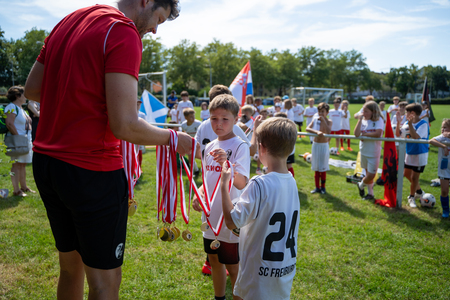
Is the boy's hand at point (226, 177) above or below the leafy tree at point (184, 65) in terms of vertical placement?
below

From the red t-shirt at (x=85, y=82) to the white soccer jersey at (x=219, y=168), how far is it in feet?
4.42

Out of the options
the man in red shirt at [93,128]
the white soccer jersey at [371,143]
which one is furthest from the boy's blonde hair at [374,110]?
the man in red shirt at [93,128]

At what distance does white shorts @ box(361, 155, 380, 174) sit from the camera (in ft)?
21.7

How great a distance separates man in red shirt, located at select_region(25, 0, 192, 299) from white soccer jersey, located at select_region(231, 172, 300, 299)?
730mm

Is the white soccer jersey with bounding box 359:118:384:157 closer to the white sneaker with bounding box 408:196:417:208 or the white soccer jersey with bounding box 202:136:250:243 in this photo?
the white sneaker with bounding box 408:196:417:208

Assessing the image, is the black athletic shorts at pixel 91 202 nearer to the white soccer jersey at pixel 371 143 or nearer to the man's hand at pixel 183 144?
the man's hand at pixel 183 144

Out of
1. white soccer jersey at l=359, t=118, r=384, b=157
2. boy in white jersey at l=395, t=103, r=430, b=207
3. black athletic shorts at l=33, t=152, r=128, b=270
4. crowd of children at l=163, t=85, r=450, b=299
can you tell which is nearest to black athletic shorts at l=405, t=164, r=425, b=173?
boy in white jersey at l=395, t=103, r=430, b=207

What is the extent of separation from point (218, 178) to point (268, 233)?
929 millimetres

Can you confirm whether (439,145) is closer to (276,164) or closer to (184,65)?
(276,164)

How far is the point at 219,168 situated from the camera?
293cm

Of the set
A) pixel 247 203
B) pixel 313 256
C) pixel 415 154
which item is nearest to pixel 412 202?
pixel 415 154

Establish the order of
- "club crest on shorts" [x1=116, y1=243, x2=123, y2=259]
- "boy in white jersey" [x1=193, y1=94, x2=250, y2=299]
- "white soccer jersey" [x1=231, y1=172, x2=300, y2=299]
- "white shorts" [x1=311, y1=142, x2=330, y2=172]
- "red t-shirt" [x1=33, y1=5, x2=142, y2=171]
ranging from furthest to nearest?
"white shorts" [x1=311, y1=142, x2=330, y2=172] → "boy in white jersey" [x1=193, y1=94, x2=250, y2=299] → "white soccer jersey" [x1=231, y1=172, x2=300, y2=299] → "club crest on shorts" [x1=116, y1=243, x2=123, y2=259] → "red t-shirt" [x1=33, y1=5, x2=142, y2=171]

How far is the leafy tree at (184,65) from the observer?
65938 mm

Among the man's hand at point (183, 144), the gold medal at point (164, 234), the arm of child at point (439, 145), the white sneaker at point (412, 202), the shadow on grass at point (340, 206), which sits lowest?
the shadow on grass at point (340, 206)
